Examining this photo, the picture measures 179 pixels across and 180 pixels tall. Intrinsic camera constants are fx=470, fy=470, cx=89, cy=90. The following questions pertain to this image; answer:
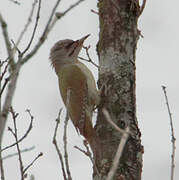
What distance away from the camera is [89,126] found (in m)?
5.30

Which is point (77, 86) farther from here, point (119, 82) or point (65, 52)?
point (119, 82)

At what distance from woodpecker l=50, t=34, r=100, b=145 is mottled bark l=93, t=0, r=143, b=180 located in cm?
54

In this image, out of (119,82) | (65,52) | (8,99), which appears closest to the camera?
(8,99)

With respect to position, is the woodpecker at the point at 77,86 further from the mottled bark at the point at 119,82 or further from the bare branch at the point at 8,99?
the bare branch at the point at 8,99

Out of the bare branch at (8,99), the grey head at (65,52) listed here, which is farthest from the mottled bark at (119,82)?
the bare branch at (8,99)

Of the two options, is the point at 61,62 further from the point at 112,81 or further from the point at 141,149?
the point at 141,149

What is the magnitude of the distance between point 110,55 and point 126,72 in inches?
9.7

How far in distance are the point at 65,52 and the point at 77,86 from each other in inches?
35.2

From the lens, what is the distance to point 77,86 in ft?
19.1

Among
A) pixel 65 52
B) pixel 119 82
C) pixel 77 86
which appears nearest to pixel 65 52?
pixel 65 52

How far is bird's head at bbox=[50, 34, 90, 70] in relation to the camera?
21.2ft

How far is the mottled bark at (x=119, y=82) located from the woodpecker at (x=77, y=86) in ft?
1.77

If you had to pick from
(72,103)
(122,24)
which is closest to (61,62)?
(72,103)

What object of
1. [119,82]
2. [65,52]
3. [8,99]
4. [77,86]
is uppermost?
[65,52]
